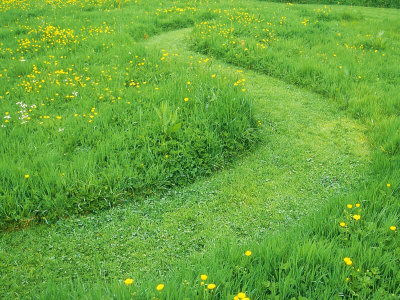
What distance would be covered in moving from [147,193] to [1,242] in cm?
153

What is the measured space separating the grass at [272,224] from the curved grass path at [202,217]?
0.5 inches

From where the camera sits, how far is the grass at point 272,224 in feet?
8.68

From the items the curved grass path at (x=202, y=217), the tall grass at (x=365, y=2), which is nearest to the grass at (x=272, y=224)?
the curved grass path at (x=202, y=217)

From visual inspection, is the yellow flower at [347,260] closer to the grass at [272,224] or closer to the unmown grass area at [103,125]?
the grass at [272,224]

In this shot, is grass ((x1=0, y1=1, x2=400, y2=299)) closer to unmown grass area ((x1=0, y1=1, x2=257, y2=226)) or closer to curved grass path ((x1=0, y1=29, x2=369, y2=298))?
curved grass path ((x1=0, y1=29, x2=369, y2=298))

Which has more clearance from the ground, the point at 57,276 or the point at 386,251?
the point at 386,251

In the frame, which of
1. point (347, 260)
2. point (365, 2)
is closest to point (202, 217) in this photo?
point (347, 260)

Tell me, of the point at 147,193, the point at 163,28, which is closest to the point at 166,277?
the point at 147,193

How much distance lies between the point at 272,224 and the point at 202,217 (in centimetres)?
74

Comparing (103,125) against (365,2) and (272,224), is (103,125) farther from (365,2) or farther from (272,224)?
(365,2)

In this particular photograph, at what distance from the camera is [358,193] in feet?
12.3

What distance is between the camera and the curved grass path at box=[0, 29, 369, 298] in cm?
313

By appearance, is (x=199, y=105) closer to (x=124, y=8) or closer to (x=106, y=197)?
(x=106, y=197)

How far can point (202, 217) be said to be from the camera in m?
3.74
